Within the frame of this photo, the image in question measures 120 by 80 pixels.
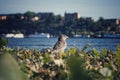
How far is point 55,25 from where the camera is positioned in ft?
344

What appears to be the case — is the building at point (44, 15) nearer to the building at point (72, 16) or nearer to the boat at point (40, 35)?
the building at point (72, 16)

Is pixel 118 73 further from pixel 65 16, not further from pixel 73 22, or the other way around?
pixel 65 16

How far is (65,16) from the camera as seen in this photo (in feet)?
380

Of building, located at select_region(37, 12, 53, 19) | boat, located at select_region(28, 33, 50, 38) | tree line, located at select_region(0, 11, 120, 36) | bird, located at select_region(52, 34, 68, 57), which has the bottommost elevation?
boat, located at select_region(28, 33, 50, 38)

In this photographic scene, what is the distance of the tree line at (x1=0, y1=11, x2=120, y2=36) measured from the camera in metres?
97.8

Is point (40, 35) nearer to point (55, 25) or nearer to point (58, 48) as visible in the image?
point (55, 25)

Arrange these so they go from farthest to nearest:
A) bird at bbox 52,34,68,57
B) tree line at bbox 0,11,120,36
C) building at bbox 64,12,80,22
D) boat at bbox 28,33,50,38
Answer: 1. building at bbox 64,12,80,22
2. boat at bbox 28,33,50,38
3. tree line at bbox 0,11,120,36
4. bird at bbox 52,34,68,57

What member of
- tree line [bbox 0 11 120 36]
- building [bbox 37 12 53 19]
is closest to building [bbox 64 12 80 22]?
building [bbox 37 12 53 19]

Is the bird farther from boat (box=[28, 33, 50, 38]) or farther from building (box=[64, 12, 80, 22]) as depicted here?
building (box=[64, 12, 80, 22])

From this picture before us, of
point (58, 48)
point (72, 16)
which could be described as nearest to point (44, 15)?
point (72, 16)

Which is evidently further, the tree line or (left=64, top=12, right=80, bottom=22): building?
(left=64, top=12, right=80, bottom=22): building

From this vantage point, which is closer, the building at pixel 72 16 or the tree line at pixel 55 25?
the tree line at pixel 55 25

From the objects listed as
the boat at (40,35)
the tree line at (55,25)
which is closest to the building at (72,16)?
the tree line at (55,25)

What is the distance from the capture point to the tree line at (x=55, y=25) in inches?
3848
